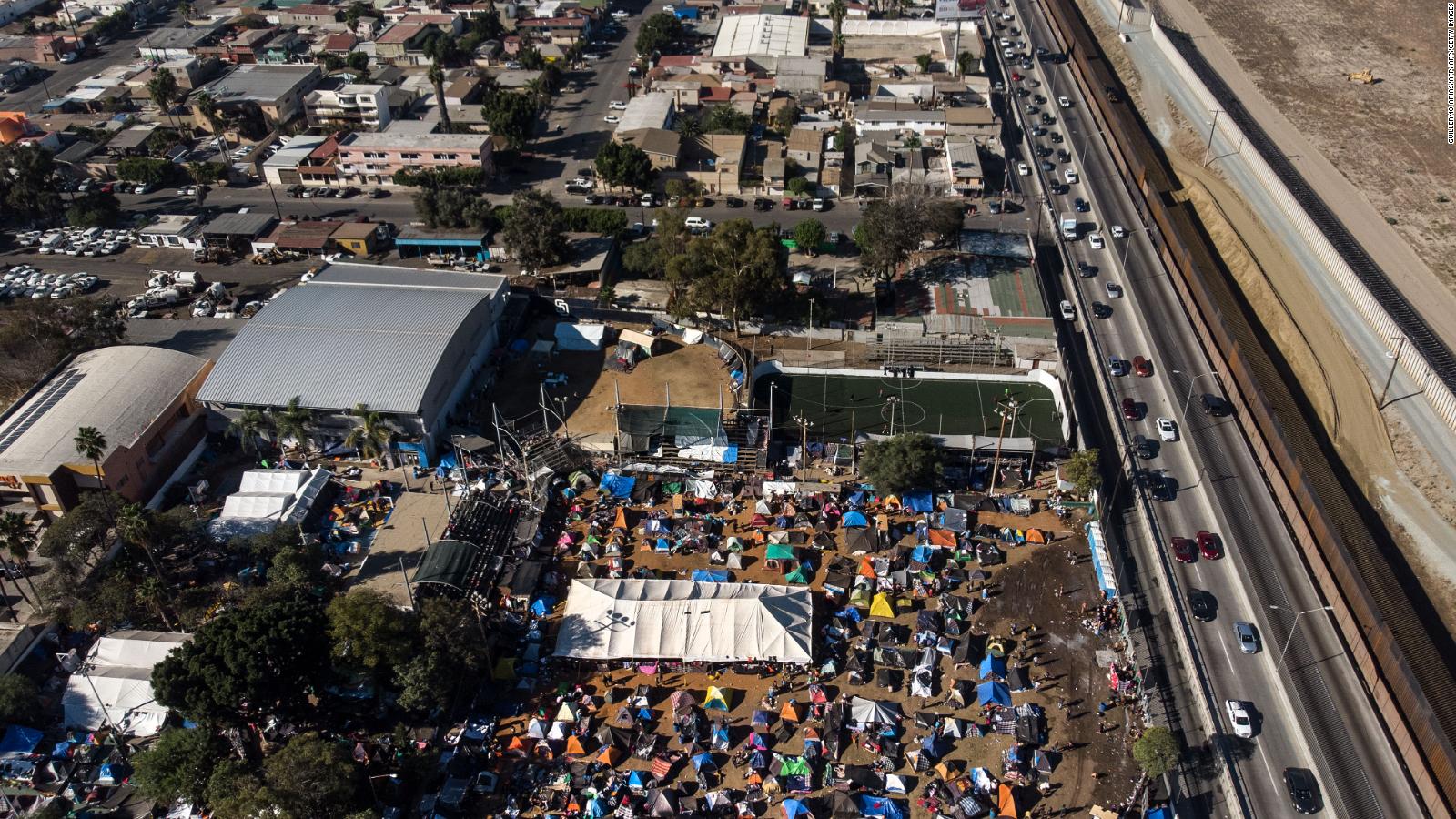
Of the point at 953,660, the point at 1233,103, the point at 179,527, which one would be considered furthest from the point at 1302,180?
the point at 179,527

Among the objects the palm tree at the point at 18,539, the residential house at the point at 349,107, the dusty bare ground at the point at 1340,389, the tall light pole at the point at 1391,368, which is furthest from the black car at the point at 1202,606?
the residential house at the point at 349,107

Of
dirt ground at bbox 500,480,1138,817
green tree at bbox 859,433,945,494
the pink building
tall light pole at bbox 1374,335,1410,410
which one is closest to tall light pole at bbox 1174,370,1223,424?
tall light pole at bbox 1374,335,1410,410

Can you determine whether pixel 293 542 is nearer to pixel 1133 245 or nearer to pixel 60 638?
pixel 60 638

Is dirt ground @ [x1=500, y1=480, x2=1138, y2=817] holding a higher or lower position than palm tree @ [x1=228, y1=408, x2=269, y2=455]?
lower

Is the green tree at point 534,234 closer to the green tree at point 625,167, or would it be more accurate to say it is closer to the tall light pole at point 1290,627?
the green tree at point 625,167

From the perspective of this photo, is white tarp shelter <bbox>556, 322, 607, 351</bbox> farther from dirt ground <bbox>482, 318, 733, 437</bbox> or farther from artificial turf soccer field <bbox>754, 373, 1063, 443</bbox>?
artificial turf soccer field <bbox>754, 373, 1063, 443</bbox>

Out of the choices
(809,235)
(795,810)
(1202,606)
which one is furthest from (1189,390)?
(795,810)
